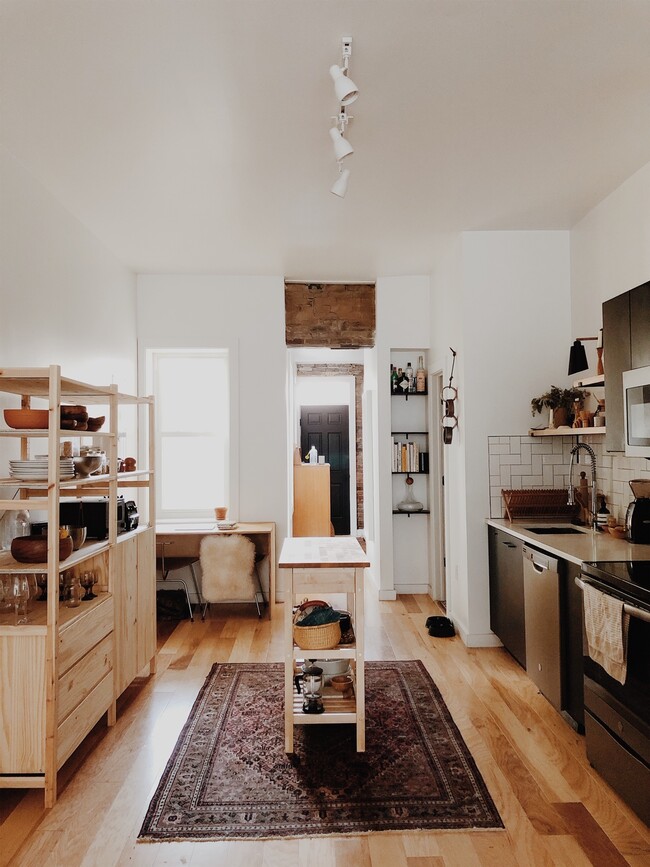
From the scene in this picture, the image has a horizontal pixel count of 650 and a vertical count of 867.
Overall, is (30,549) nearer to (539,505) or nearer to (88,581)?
(88,581)

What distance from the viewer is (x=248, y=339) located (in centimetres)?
530

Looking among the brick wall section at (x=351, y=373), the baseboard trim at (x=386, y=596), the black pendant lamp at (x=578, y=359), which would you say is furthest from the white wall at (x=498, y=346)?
the brick wall section at (x=351, y=373)

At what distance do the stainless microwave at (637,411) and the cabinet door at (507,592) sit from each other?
974mm

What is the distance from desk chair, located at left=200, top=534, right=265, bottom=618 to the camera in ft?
15.3

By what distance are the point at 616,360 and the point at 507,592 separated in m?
1.58

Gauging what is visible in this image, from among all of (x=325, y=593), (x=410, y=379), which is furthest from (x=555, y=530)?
(x=410, y=379)

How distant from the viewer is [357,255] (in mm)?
4707

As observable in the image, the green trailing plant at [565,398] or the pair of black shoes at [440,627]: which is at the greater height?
the green trailing plant at [565,398]

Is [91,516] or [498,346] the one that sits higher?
[498,346]

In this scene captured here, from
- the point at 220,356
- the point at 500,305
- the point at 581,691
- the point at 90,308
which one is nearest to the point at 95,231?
the point at 90,308

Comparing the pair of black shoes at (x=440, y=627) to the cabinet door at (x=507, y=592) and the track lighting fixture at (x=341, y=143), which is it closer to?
the cabinet door at (x=507, y=592)

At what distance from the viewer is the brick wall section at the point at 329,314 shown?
536 cm

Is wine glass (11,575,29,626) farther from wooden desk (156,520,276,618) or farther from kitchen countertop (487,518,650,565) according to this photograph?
kitchen countertop (487,518,650,565)

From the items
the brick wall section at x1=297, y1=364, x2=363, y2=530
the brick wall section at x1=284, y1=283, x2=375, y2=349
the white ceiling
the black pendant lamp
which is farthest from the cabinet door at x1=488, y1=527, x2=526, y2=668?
the brick wall section at x1=297, y1=364, x2=363, y2=530
